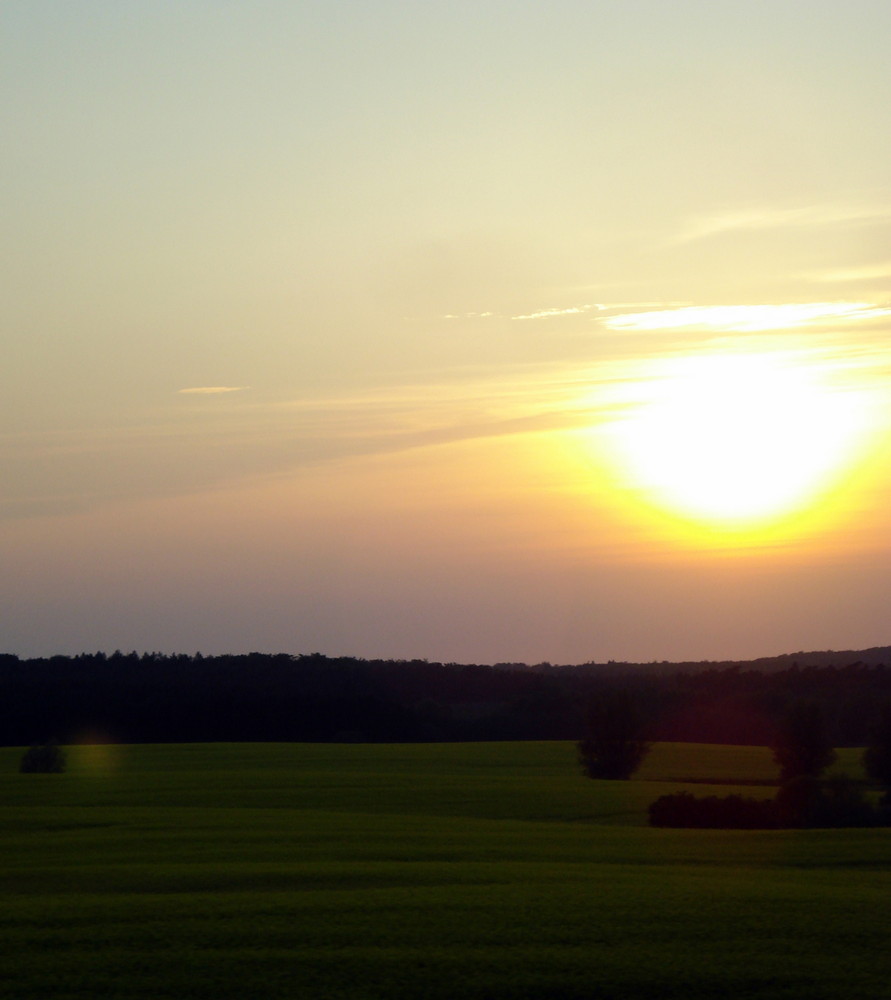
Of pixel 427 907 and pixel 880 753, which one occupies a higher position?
pixel 880 753

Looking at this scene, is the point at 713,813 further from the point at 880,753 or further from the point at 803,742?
the point at 880,753

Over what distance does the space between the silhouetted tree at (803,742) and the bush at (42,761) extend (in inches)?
1277

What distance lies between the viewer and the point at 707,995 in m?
12.4

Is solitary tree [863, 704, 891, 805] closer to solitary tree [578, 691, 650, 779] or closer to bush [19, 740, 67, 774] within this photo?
solitary tree [578, 691, 650, 779]

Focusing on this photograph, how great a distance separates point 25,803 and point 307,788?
10.6m

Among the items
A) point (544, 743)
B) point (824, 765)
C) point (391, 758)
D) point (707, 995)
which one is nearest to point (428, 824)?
point (707, 995)

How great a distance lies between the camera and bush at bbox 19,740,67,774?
52.4 metres

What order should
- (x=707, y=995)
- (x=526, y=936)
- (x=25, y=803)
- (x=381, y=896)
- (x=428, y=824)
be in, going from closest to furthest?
(x=707, y=995), (x=526, y=936), (x=381, y=896), (x=428, y=824), (x=25, y=803)

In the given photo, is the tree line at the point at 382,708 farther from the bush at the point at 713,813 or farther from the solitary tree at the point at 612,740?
the bush at the point at 713,813

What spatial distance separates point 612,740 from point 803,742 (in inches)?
369

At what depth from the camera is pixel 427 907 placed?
16484 mm

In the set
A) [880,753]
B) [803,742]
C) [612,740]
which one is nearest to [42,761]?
[612,740]

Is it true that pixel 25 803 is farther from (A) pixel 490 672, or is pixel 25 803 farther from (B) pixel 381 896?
(A) pixel 490 672

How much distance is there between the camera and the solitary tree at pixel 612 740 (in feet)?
180
